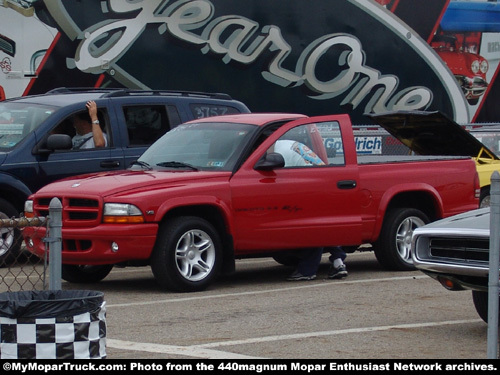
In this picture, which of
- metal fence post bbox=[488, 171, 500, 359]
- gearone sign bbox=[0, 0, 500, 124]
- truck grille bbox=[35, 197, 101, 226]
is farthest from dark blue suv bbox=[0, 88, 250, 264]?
metal fence post bbox=[488, 171, 500, 359]

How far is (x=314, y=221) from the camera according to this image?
10.7 metres

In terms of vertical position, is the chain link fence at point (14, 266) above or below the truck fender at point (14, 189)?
below

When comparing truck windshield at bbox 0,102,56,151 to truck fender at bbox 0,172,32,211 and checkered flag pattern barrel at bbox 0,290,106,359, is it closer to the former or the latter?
truck fender at bbox 0,172,32,211

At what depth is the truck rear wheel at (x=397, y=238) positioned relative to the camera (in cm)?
1155

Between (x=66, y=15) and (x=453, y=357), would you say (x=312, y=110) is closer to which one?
(x=66, y=15)

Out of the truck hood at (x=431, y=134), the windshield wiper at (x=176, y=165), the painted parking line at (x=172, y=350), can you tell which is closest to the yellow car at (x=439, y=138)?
the truck hood at (x=431, y=134)

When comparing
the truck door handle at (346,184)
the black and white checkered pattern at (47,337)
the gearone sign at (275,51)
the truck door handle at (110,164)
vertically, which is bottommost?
the black and white checkered pattern at (47,337)

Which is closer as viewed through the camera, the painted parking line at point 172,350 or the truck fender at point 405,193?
the painted parking line at point 172,350

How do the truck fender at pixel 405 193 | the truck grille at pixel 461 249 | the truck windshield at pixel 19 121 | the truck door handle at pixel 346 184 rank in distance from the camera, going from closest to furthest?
the truck grille at pixel 461 249 < the truck door handle at pixel 346 184 < the truck fender at pixel 405 193 < the truck windshield at pixel 19 121

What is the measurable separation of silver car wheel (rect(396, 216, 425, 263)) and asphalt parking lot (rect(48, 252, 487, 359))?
0.24m

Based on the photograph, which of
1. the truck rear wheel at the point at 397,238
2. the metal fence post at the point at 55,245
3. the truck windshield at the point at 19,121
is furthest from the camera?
the truck windshield at the point at 19,121

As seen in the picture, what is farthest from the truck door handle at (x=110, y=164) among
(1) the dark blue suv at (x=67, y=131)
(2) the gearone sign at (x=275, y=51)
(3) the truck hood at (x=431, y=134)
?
(2) the gearone sign at (x=275, y=51)

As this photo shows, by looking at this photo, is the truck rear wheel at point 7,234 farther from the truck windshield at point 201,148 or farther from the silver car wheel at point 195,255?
the silver car wheel at point 195,255

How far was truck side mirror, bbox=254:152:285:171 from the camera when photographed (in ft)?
34.1
